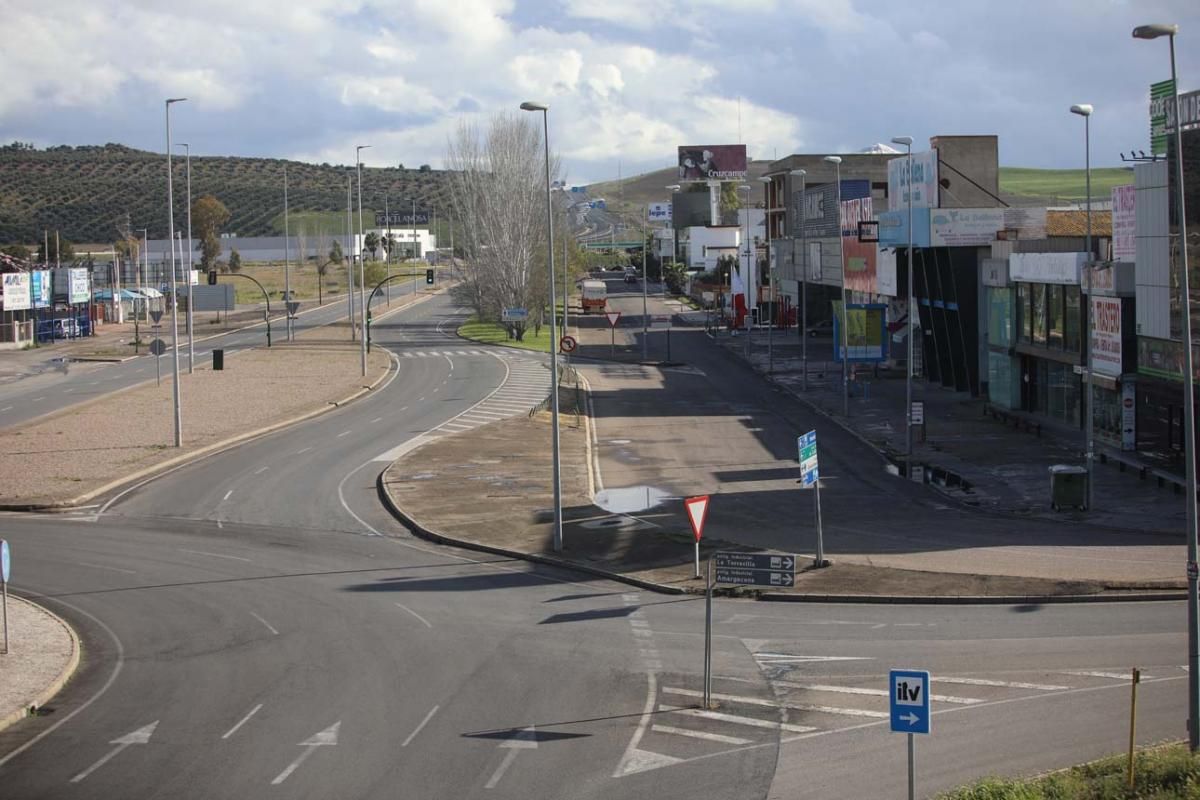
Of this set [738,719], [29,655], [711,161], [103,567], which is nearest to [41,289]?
[103,567]

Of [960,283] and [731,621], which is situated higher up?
[960,283]

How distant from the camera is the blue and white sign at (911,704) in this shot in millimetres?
12391

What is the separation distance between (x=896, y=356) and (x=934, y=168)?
48.1 feet

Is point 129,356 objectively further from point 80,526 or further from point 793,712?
point 793,712

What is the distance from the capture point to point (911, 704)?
1245cm

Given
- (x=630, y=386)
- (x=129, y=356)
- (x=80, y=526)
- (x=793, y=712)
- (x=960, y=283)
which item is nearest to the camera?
(x=793, y=712)

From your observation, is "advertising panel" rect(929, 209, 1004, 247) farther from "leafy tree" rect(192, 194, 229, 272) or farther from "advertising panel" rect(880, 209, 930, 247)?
"leafy tree" rect(192, 194, 229, 272)

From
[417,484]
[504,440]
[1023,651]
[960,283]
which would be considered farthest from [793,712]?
[960,283]

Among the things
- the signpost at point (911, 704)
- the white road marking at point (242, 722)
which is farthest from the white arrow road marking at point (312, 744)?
the signpost at point (911, 704)

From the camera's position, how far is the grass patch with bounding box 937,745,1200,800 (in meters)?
12.4

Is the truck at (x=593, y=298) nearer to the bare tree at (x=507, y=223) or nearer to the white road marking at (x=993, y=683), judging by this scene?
the bare tree at (x=507, y=223)

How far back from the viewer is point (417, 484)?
123 feet

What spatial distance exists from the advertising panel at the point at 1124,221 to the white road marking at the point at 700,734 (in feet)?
90.7

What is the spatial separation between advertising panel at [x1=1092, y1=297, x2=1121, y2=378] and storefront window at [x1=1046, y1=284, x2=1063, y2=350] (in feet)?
15.2
